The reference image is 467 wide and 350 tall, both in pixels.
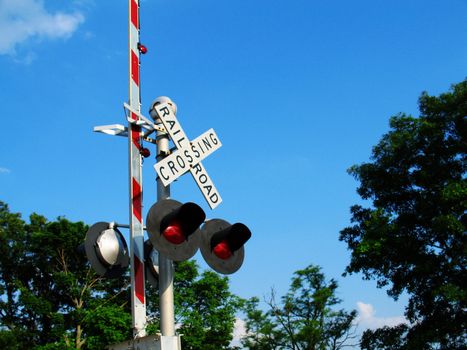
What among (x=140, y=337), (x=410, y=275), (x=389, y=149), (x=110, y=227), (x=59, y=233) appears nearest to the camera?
(x=140, y=337)

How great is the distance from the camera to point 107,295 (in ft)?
129

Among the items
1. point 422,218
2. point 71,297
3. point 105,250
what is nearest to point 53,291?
point 71,297

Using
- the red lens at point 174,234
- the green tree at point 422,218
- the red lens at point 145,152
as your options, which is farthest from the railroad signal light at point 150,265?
the green tree at point 422,218

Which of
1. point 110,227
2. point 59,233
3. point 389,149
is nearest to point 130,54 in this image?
point 110,227

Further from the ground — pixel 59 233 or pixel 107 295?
pixel 59 233

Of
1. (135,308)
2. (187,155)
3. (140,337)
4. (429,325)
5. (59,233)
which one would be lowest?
(140,337)

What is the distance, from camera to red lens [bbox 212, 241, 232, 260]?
489 centimetres

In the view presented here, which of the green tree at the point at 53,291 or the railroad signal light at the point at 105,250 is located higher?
the green tree at the point at 53,291

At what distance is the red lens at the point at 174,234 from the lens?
175 inches

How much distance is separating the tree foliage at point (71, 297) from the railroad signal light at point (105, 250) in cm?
3141

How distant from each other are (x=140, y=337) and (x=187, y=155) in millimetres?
1446

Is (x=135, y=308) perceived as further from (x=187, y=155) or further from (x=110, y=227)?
(x=187, y=155)

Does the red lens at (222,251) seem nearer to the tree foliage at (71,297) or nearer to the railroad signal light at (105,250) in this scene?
the railroad signal light at (105,250)

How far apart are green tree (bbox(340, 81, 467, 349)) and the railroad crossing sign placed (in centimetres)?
1691
